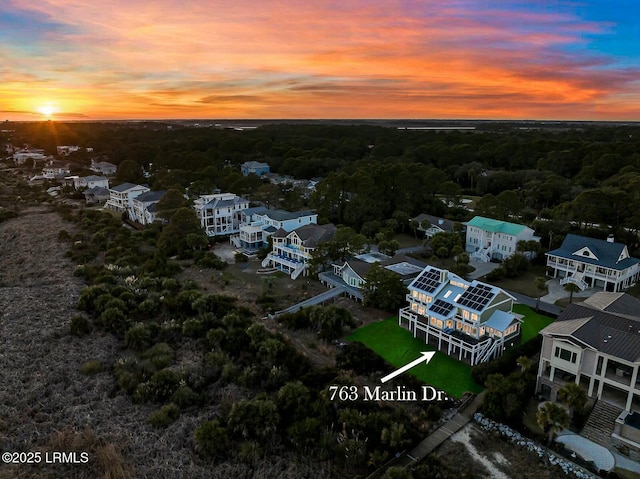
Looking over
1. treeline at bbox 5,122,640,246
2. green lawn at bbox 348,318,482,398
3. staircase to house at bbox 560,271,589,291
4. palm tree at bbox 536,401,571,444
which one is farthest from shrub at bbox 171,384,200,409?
treeline at bbox 5,122,640,246

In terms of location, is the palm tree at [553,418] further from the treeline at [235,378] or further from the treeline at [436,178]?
the treeline at [436,178]

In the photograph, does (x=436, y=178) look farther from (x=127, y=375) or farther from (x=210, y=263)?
(x=127, y=375)

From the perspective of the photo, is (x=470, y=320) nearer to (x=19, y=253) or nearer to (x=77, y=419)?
(x=77, y=419)

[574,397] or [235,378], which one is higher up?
[574,397]

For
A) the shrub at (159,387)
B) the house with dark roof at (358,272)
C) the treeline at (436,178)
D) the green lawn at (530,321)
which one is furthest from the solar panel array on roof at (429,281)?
the treeline at (436,178)

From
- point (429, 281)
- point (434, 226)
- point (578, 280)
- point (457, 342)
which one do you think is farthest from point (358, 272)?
point (434, 226)

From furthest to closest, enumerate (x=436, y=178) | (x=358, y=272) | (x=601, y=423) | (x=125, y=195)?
(x=125, y=195)
(x=436, y=178)
(x=358, y=272)
(x=601, y=423)

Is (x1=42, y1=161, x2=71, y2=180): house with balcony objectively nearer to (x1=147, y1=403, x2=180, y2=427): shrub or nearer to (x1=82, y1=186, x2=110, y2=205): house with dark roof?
(x1=82, y1=186, x2=110, y2=205): house with dark roof
